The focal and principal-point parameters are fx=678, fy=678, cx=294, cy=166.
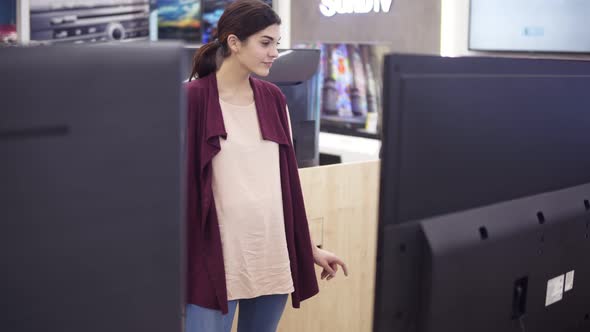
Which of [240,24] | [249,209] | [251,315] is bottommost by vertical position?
[251,315]

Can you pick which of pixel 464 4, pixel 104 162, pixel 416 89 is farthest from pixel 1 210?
pixel 464 4

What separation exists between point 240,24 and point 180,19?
11.1ft

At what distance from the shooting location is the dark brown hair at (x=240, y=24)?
177 cm

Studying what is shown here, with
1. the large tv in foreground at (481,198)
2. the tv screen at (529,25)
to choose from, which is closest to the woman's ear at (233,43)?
the large tv in foreground at (481,198)

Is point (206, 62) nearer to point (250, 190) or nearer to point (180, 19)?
point (250, 190)

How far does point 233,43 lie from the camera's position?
1790mm

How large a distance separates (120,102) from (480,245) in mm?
500

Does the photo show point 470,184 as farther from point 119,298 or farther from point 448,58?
point 119,298

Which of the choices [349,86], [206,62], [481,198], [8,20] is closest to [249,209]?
[206,62]

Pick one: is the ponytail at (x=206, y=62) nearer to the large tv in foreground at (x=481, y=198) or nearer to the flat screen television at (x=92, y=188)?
the large tv in foreground at (x=481, y=198)

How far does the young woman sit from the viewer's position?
159 centimetres

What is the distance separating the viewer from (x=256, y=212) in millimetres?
1620

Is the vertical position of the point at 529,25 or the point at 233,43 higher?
the point at 529,25

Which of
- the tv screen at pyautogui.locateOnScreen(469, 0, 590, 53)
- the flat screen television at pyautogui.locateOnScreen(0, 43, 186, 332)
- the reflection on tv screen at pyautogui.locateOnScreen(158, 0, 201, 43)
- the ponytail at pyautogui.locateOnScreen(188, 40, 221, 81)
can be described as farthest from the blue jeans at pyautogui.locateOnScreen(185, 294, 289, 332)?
Result: the reflection on tv screen at pyautogui.locateOnScreen(158, 0, 201, 43)
